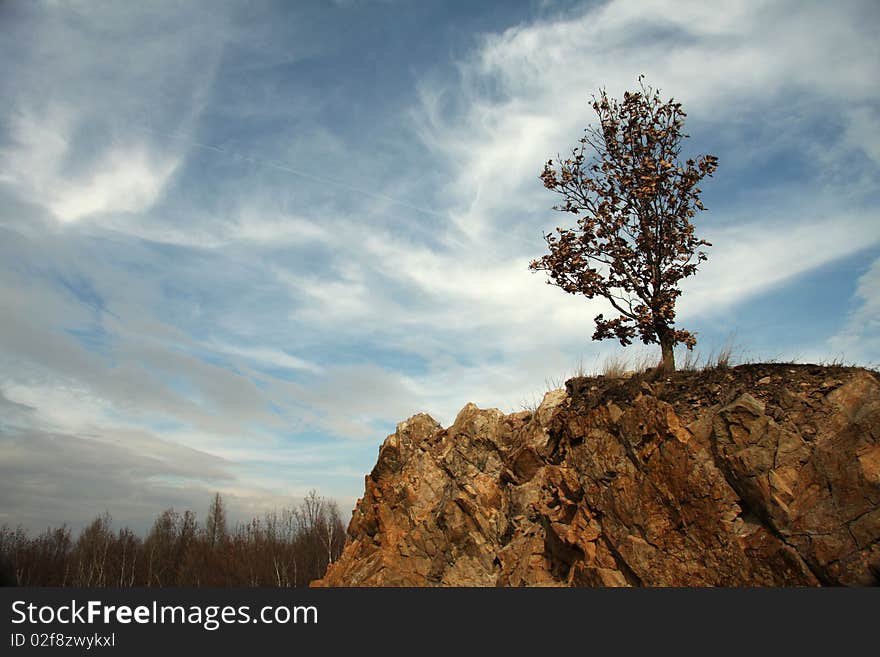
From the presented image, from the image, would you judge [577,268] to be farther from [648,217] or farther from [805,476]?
[805,476]

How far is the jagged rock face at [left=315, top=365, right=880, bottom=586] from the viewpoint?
11.1 metres

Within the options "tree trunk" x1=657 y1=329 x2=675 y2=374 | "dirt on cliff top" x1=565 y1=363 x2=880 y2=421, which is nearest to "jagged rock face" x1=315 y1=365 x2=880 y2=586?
"dirt on cliff top" x1=565 y1=363 x2=880 y2=421

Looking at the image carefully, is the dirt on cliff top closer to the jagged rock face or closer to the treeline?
the jagged rock face

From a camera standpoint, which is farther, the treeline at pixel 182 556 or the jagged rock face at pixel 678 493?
the treeline at pixel 182 556

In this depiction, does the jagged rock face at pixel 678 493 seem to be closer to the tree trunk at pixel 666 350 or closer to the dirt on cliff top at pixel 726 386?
the dirt on cliff top at pixel 726 386

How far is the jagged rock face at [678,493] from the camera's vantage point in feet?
36.3

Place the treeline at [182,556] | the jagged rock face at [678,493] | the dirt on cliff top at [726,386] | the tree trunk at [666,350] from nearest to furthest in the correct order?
the jagged rock face at [678,493]
the dirt on cliff top at [726,386]
the tree trunk at [666,350]
the treeline at [182,556]

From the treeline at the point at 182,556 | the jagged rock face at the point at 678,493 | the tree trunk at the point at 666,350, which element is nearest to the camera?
the jagged rock face at the point at 678,493

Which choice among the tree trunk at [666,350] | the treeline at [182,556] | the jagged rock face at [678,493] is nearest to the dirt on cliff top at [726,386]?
the jagged rock face at [678,493]

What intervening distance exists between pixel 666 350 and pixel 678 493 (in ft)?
16.2

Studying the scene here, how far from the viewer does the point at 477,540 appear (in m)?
18.7

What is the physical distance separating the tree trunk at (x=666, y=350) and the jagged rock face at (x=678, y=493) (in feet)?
2.78

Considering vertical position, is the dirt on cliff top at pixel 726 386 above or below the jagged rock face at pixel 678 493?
above

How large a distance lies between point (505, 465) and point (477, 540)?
2.49 m
